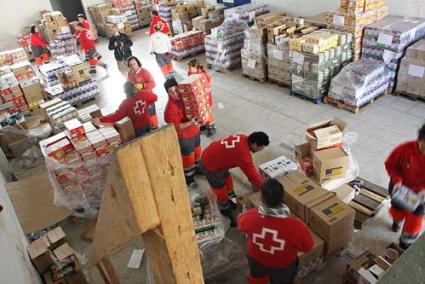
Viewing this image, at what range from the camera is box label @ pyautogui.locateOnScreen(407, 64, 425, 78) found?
22.7 ft

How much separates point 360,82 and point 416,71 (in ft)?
3.69

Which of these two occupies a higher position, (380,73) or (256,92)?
(380,73)

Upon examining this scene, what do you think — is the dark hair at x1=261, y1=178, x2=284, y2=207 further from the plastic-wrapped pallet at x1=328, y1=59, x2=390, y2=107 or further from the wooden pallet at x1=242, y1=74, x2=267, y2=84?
the wooden pallet at x1=242, y1=74, x2=267, y2=84

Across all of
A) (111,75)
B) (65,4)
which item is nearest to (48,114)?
(111,75)

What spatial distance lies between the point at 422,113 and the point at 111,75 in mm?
8867

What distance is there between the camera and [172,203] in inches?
48.9

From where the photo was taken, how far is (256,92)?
8.90 metres

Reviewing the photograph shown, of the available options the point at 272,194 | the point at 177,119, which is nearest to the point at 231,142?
the point at 177,119

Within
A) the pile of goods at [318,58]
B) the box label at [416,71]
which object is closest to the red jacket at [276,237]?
the pile of goods at [318,58]

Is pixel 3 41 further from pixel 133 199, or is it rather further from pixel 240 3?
pixel 133 199

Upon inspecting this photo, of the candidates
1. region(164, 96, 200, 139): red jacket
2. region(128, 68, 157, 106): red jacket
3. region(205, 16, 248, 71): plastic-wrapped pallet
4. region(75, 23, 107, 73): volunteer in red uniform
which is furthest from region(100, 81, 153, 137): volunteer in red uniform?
region(75, 23, 107, 73): volunteer in red uniform

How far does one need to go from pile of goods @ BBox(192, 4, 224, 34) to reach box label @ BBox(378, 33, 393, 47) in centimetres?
592

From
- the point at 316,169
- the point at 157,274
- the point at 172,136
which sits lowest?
the point at 316,169

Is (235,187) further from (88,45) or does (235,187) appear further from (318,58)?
(88,45)
